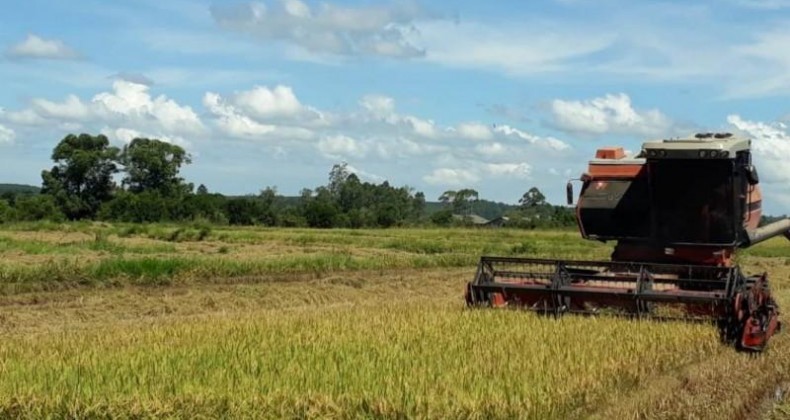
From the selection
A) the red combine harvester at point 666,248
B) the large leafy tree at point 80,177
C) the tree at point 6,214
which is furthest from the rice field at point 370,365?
the large leafy tree at point 80,177

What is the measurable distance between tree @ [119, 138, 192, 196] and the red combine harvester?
227 feet

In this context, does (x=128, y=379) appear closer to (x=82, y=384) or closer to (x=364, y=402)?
(x=82, y=384)

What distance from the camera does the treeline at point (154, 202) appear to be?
62.4 meters

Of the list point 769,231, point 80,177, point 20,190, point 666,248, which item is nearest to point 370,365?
point 666,248

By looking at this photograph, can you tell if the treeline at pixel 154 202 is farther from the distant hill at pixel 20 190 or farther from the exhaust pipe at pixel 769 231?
the exhaust pipe at pixel 769 231

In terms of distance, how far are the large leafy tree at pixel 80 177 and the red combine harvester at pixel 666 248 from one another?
65.8m

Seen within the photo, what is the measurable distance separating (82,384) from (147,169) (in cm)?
7516

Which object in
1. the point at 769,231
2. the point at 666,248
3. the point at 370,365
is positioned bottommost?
the point at 370,365

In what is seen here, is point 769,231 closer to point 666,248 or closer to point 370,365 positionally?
point 666,248

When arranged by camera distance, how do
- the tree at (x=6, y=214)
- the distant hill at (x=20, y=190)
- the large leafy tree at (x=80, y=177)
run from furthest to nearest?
the distant hill at (x=20, y=190)
the large leafy tree at (x=80, y=177)
the tree at (x=6, y=214)

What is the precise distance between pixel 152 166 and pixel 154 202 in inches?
726

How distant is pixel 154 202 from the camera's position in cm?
6222

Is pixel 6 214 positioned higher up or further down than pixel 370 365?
higher up

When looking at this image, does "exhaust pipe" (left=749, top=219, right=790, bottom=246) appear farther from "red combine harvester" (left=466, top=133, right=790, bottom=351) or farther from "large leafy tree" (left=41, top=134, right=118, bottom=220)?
"large leafy tree" (left=41, top=134, right=118, bottom=220)
